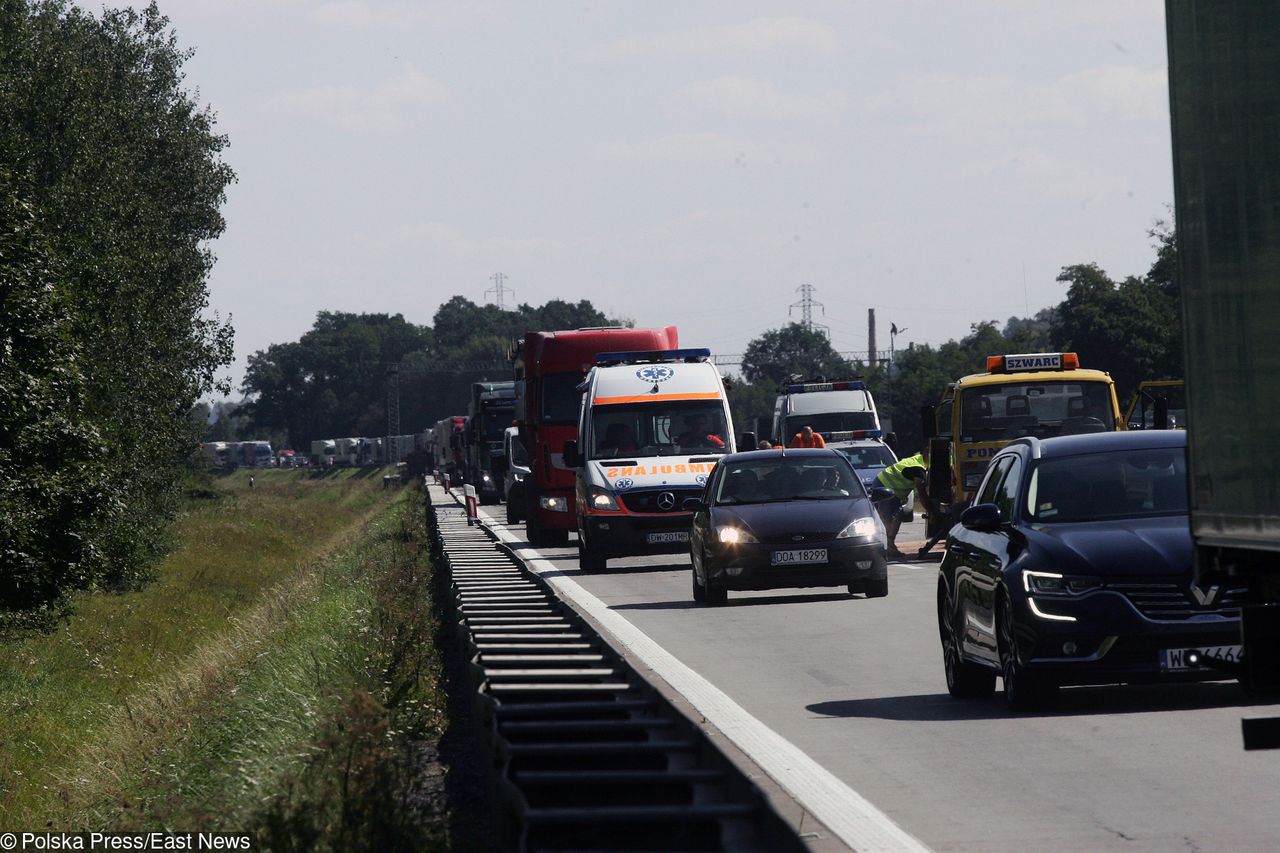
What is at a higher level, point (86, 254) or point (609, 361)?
point (86, 254)

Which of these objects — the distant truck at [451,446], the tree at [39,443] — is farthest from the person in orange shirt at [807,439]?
the distant truck at [451,446]

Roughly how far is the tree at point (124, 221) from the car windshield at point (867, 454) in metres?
13.8

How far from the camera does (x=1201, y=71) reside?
699 cm

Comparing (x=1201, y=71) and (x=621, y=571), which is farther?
(x=621, y=571)

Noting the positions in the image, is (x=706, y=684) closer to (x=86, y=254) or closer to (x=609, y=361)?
(x=609, y=361)

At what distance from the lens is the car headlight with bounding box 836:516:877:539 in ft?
65.7

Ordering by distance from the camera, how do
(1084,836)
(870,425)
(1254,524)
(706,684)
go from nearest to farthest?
(1254,524) < (1084,836) < (706,684) < (870,425)

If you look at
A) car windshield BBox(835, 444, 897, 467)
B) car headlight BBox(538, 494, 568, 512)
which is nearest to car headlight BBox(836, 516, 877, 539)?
car headlight BBox(538, 494, 568, 512)

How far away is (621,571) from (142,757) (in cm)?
1278

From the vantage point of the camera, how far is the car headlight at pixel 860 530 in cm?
2002

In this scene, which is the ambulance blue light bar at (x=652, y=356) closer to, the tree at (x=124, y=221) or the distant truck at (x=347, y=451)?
the tree at (x=124, y=221)

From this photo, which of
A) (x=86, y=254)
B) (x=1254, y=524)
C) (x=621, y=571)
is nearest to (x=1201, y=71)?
(x=1254, y=524)

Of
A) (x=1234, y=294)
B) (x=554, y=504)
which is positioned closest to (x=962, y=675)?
(x=1234, y=294)

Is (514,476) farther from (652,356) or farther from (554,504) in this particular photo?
(652,356)
